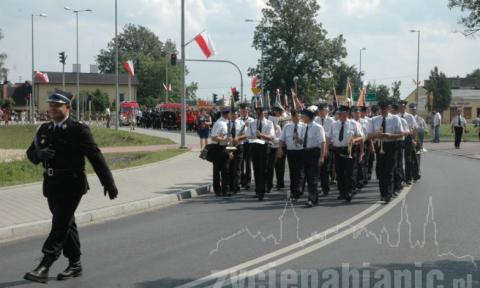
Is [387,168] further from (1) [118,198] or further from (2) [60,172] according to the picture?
(2) [60,172]

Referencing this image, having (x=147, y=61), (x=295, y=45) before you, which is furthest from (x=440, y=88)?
(x=147, y=61)

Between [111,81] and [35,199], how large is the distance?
371 feet

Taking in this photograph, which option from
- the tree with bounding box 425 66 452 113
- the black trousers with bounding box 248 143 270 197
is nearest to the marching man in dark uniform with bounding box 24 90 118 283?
the black trousers with bounding box 248 143 270 197

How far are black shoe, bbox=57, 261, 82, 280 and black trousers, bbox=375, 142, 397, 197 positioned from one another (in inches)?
281

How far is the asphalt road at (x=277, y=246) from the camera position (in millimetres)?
7078

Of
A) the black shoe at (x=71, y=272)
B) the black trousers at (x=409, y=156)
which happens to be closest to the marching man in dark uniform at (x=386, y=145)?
the black trousers at (x=409, y=156)

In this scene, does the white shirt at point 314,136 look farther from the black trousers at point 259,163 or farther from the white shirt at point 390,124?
the white shirt at point 390,124

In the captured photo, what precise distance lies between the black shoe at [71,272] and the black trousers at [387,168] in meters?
7.14

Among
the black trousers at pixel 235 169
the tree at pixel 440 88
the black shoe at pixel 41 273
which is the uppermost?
the tree at pixel 440 88

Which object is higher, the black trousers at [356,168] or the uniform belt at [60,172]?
the uniform belt at [60,172]

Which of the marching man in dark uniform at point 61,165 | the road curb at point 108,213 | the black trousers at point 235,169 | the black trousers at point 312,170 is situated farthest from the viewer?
the black trousers at point 235,169

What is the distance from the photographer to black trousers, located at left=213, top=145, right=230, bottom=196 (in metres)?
14.4

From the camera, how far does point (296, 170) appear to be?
13.3 meters

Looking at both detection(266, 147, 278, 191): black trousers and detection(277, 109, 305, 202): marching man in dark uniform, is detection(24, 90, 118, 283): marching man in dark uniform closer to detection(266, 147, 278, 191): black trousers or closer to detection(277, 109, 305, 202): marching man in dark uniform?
detection(277, 109, 305, 202): marching man in dark uniform
